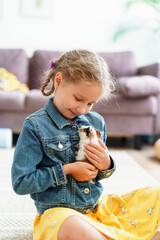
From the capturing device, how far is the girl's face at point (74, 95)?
31.6 inches

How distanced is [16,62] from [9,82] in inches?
12.7

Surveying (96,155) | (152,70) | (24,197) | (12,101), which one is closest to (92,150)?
(96,155)

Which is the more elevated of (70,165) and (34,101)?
(70,165)

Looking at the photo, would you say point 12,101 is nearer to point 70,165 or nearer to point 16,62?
point 16,62

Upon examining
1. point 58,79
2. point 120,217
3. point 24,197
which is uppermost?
point 58,79

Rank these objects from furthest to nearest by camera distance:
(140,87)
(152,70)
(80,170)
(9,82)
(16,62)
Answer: (16,62) → (9,82) → (152,70) → (140,87) → (80,170)

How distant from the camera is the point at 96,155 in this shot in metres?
0.81

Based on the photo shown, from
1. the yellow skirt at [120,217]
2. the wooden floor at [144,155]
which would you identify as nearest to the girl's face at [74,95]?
the yellow skirt at [120,217]

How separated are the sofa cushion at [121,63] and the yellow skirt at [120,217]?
223 cm

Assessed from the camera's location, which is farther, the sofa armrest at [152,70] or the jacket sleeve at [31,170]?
the sofa armrest at [152,70]

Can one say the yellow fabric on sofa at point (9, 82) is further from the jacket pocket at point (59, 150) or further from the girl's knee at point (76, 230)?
the girl's knee at point (76, 230)

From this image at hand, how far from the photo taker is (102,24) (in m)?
3.58

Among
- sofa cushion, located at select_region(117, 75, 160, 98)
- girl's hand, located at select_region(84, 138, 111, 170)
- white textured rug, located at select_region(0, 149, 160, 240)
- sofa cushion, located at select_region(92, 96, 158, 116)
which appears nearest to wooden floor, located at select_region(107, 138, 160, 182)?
white textured rug, located at select_region(0, 149, 160, 240)

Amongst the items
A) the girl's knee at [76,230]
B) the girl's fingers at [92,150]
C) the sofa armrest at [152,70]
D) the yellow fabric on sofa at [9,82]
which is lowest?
the yellow fabric on sofa at [9,82]
